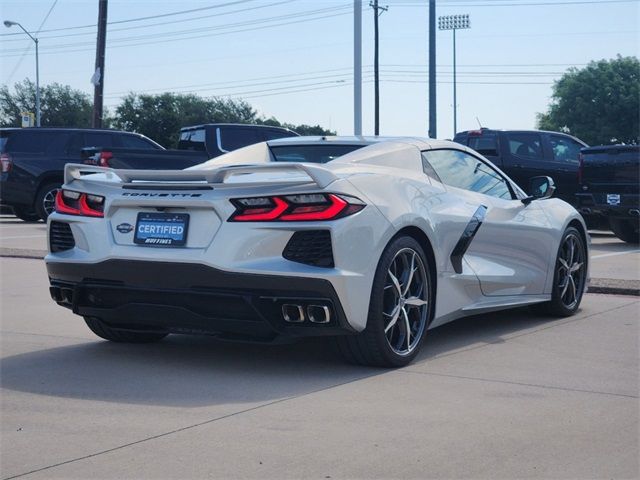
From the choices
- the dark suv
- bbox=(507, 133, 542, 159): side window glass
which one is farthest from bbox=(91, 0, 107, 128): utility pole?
bbox=(507, 133, 542, 159): side window glass

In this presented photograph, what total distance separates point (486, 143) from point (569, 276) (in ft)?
36.8

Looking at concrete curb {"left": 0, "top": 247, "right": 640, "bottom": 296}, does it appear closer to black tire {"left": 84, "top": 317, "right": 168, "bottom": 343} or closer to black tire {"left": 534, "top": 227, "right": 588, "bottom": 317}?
black tire {"left": 534, "top": 227, "right": 588, "bottom": 317}

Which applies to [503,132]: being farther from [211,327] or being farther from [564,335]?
[211,327]

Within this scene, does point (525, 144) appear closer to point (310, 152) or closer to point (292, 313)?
point (310, 152)

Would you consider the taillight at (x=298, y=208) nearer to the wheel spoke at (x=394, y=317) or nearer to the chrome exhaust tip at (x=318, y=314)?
the chrome exhaust tip at (x=318, y=314)

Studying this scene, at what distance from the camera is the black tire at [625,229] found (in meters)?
16.0

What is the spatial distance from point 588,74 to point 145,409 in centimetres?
8353

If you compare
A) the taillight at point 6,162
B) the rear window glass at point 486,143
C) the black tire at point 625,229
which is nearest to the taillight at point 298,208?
the black tire at point 625,229

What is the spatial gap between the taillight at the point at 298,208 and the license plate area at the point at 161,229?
1.13 ft

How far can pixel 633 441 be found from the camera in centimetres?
435

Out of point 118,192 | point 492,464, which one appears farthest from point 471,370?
point 118,192

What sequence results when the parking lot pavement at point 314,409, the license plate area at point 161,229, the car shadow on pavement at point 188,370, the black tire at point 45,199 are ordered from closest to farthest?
the parking lot pavement at point 314,409 < the car shadow on pavement at point 188,370 < the license plate area at point 161,229 < the black tire at point 45,199

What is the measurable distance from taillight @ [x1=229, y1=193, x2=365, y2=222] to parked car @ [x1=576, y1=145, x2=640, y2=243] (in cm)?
1076

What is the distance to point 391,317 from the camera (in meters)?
5.77
